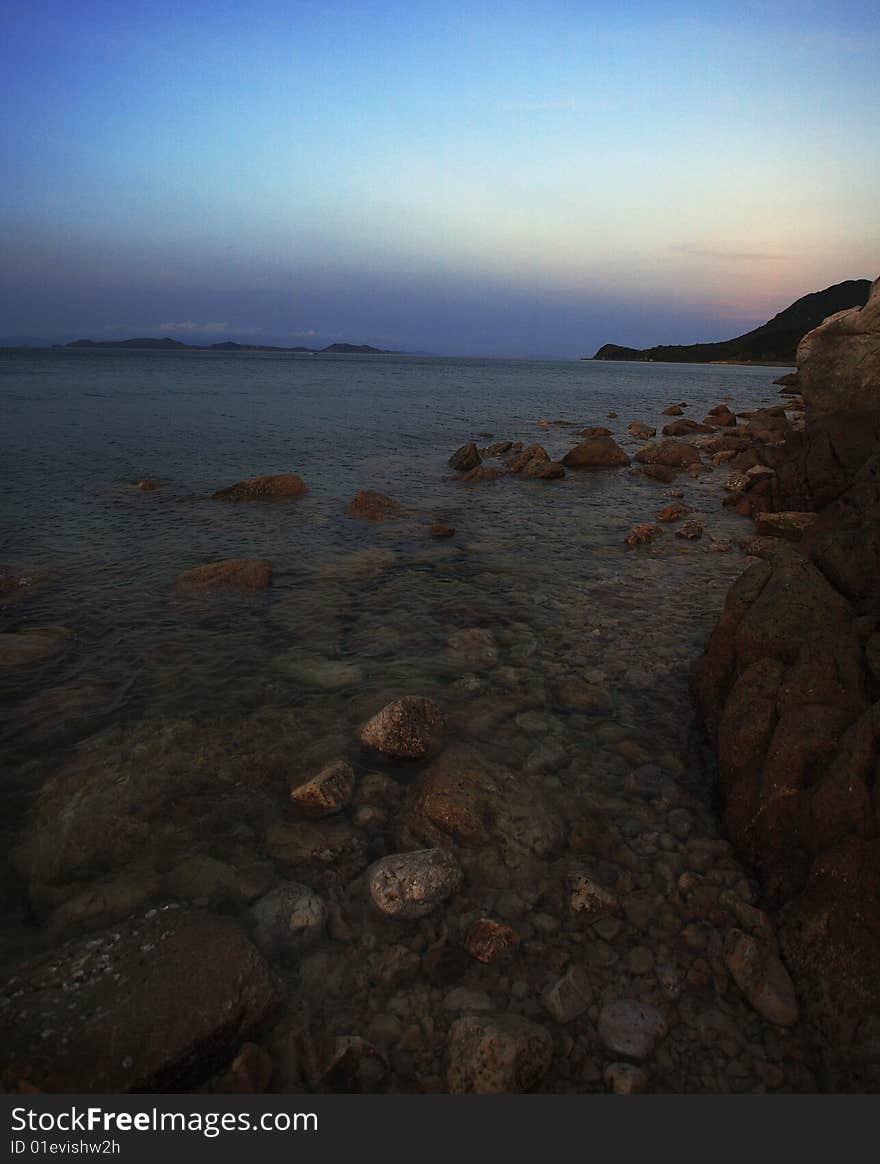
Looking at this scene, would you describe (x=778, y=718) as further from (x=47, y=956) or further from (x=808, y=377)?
(x=808, y=377)

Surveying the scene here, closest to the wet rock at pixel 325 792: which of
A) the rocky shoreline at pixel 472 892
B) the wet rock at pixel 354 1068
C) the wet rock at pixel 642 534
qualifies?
the rocky shoreline at pixel 472 892

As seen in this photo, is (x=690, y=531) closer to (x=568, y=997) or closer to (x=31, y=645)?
(x=568, y=997)

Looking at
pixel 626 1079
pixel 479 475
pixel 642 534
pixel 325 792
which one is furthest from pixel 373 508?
pixel 626 1079

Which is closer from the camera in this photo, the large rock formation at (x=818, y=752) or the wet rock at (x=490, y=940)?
the large rock formation at (x=818, y=752)

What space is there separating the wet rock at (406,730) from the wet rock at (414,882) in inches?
58.4

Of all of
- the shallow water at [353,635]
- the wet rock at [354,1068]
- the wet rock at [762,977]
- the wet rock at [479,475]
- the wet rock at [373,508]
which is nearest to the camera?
the wet rock at [354,1068]

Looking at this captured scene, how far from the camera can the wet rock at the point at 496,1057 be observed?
3188mm

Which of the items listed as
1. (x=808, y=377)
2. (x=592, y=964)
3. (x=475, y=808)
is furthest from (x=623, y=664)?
(x=808, y=377)

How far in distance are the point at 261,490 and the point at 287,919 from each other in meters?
15.6

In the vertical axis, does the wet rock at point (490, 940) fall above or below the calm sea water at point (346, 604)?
below

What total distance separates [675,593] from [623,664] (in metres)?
3.31

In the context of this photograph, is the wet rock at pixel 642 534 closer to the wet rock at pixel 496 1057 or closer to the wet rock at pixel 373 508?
the wet rock at pixel 373 508

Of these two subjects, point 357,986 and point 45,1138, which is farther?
point 357,986

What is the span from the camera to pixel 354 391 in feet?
203
